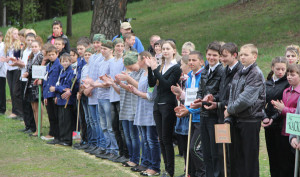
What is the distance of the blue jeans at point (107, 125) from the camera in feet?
32.3

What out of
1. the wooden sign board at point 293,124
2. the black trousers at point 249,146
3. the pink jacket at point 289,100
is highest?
the pink jacket at point 289,100

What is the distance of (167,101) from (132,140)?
1.38 m

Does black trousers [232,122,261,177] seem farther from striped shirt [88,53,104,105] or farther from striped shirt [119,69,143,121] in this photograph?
striped shirt [88,53,104,105]

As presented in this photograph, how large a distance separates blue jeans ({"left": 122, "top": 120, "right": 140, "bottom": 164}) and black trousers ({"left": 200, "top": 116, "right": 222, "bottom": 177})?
201 cm

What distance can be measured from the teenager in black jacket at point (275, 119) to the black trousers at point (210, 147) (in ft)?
2.73

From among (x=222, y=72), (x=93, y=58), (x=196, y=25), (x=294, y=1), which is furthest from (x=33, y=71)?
(x=294, y=1)

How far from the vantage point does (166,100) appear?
8.12 metres

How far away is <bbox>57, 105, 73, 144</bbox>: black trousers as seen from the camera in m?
11.3

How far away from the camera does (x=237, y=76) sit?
6.79 m

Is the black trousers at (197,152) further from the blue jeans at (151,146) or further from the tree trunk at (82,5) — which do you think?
the tree trunk at (82,5)

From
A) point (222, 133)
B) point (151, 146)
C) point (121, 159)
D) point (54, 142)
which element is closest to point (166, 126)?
point (151, 146)


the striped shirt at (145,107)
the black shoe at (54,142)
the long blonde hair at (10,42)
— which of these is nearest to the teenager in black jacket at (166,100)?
the striped shirt at (145,107)

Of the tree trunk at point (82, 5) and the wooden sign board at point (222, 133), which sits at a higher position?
the tree trunk at point (82, 5)

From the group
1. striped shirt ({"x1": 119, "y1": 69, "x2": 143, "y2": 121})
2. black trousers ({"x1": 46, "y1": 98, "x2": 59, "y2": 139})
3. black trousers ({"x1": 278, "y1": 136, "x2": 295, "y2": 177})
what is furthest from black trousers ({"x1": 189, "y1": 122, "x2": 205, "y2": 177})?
black trousers ({"x1": 46, "y1": 98, "x2": 59, "y2": 139})
